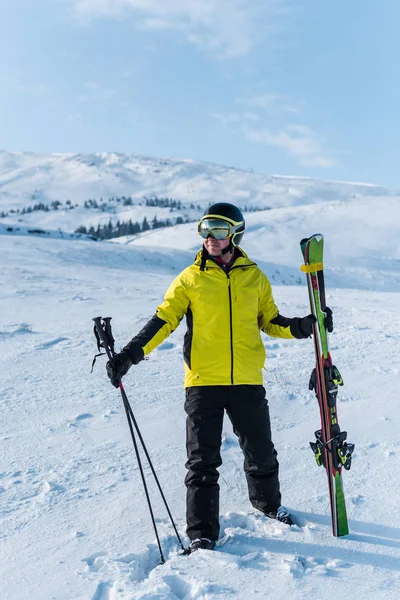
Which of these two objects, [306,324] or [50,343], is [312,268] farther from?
[50,343]

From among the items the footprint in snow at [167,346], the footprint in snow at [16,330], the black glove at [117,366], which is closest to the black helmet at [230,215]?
the black glove at [117,366]

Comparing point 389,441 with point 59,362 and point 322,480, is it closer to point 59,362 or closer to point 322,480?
point 322,480

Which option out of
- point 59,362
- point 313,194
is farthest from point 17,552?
point 313,194

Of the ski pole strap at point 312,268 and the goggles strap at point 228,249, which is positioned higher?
the goggles strap at point 228,249

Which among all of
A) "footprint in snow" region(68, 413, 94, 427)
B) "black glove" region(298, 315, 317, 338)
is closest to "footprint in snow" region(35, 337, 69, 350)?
"footprint in snow" region(68, 413, 94, 427)

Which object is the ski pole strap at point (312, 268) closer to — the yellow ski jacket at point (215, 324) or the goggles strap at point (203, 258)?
the yellow ski jacket at point (215, 324)

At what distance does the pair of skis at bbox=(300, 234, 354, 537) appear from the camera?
293 centimetres

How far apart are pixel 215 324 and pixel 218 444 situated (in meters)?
0.78

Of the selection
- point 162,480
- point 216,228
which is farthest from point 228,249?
point 162,480

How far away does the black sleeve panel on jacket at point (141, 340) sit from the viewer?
9.95 ft

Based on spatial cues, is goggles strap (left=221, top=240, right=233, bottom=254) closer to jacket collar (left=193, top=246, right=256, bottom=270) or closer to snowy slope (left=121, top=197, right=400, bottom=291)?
jacket collar (left=193, top=246, right=256, bottom=270)

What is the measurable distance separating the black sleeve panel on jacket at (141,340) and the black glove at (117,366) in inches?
1.8

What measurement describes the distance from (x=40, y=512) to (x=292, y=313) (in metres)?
7.61

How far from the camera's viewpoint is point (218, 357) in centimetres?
312
